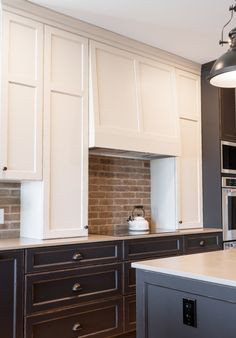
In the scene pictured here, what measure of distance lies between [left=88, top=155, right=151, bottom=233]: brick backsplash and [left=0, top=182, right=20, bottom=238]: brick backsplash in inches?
29.5

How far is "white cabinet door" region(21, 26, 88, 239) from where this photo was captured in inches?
116

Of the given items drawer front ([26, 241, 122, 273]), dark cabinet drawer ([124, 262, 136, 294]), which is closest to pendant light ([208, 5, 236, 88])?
drawer front ([26, 241, 122, 273])

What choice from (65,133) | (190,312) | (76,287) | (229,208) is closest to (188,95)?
(229,208)

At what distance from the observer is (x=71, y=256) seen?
9.00ft

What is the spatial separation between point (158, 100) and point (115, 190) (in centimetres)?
100

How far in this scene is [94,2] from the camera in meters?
2.89

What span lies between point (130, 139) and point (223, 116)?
1284 mm

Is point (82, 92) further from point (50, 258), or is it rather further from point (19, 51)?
point (50, 258)

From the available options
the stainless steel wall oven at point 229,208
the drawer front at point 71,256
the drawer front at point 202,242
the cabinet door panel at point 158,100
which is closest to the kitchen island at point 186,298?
the drawer front at point 71,256

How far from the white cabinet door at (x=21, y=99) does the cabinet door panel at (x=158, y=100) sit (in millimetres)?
1127

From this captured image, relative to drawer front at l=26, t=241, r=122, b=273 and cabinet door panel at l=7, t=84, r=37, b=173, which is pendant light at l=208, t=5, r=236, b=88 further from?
drawer front at l=26, t=241, r=122, b=273

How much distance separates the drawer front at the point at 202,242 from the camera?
12.0 feet

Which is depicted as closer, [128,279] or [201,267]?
A: [201,267]

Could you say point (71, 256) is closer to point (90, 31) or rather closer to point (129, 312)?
point (129, 312)
